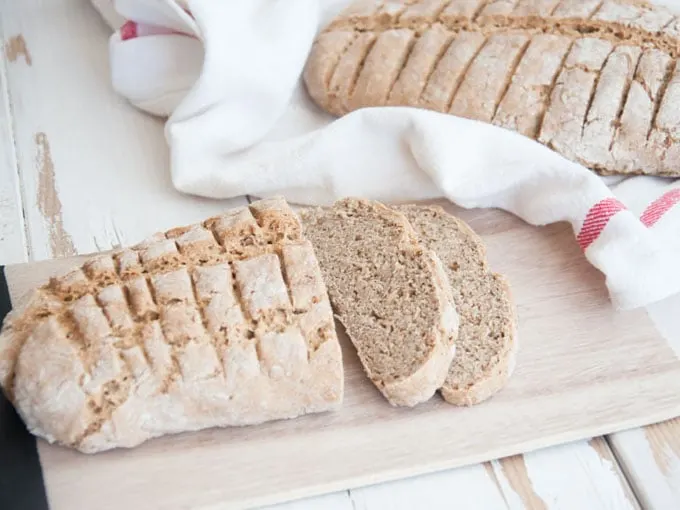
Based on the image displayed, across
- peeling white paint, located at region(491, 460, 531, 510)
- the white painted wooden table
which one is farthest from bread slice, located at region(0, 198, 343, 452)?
peeling white paint, located at region(491, 460, 531, 510)

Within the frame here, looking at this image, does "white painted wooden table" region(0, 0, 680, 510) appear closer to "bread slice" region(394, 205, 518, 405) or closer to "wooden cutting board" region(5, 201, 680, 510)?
"wooden cutting board" region(5, 201, 680, 510)

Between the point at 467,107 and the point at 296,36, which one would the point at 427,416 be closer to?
the point at 467,107

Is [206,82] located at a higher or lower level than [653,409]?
higher

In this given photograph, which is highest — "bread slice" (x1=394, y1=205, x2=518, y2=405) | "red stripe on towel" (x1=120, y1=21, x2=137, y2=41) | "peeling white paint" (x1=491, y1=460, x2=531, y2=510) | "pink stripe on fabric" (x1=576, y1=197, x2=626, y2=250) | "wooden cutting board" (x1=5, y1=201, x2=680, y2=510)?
"red stripe on towel" (x1=120, y1=21, x2=137, y2=41)

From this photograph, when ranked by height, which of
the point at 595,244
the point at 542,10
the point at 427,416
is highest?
the point at 542,10

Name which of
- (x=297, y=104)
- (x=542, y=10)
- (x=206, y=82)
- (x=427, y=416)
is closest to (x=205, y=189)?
(x=206, y=82)

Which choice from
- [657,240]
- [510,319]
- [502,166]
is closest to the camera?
[510,319]

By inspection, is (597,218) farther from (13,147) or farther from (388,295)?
(13,147)
